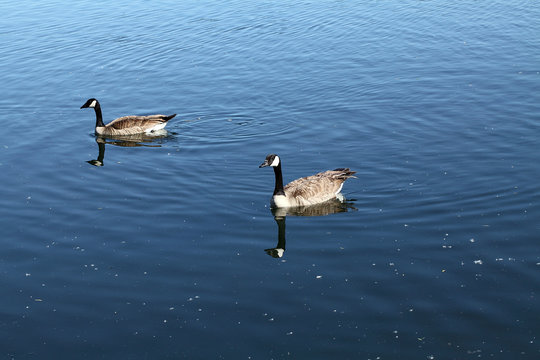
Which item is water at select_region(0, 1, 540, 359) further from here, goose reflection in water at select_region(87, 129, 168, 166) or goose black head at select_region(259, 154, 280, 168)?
goose black head at select_region(259, 154, 280, 168)

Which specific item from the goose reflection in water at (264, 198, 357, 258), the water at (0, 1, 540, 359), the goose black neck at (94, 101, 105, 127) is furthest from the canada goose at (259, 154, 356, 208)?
the goose black neck at (94, 101, 105, 127)

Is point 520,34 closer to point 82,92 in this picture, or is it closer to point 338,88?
point 338,88

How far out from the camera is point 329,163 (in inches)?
998

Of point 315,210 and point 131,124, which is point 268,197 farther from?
point 131,124

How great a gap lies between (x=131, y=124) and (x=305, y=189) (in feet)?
34.6

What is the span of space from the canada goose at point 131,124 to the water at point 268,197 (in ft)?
2.56

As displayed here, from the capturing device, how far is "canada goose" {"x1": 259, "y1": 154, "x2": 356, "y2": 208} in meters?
21.9

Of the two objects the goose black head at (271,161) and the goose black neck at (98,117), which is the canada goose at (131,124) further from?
the goose black head at (271,161)

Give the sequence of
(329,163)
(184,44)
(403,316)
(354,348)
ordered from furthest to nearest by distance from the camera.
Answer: (184,44) → (329,163) → (403,316) → (354,348)

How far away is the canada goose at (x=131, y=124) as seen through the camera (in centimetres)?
2933

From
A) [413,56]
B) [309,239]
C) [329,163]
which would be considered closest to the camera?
[309,239]

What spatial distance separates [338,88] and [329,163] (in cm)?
977

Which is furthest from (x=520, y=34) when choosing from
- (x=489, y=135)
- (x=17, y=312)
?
(x=17, y=312)

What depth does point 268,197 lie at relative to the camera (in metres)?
23.0
